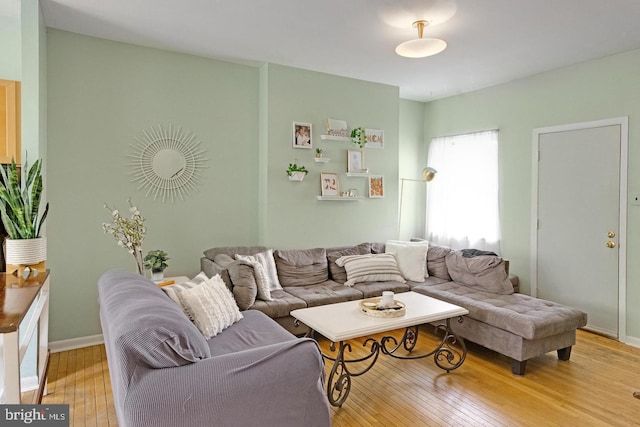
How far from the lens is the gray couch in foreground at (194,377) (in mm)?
1476

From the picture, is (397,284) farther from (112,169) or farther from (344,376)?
(112,169)

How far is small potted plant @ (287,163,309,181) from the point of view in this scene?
4.20 m

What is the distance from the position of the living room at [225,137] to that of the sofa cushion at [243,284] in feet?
2.89

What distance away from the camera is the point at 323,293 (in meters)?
3.69

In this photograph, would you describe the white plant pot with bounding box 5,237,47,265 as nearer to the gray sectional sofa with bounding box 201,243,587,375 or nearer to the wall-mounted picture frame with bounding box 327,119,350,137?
the gray sectional sofa with bounding box 201,243,587,375

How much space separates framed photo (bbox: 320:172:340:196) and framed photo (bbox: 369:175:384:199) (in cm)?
47

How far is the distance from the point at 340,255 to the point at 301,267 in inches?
19.9

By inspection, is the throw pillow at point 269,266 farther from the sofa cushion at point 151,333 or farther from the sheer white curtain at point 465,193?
the sheer white curtain at point 465,193

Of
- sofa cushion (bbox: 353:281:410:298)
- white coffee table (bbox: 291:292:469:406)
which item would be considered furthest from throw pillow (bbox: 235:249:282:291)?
white coffee table (bbox: 291:292:469:406)

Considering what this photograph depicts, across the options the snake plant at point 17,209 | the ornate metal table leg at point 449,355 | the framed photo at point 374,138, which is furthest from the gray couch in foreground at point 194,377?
the framed photo at point 374,138

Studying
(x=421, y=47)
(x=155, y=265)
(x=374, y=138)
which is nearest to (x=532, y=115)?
(x=374, y=138)

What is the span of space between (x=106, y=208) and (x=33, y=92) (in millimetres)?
1096

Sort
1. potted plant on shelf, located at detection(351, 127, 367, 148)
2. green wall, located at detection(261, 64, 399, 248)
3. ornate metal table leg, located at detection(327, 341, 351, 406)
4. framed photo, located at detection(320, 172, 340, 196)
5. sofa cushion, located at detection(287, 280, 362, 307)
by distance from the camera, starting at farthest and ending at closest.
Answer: potted plant on shelf, located at detection(351, 127, 367, 148) → framed photo, located at detection(320, 172, 340, 196) → green wall, located at detection(261, 64, 399, 248) → sofa cushion, located at detection(287, 280, 362, 307) → ornate metal table leg, located at detection(327, 341, 351, 406)

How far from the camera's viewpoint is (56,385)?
2785 mm
